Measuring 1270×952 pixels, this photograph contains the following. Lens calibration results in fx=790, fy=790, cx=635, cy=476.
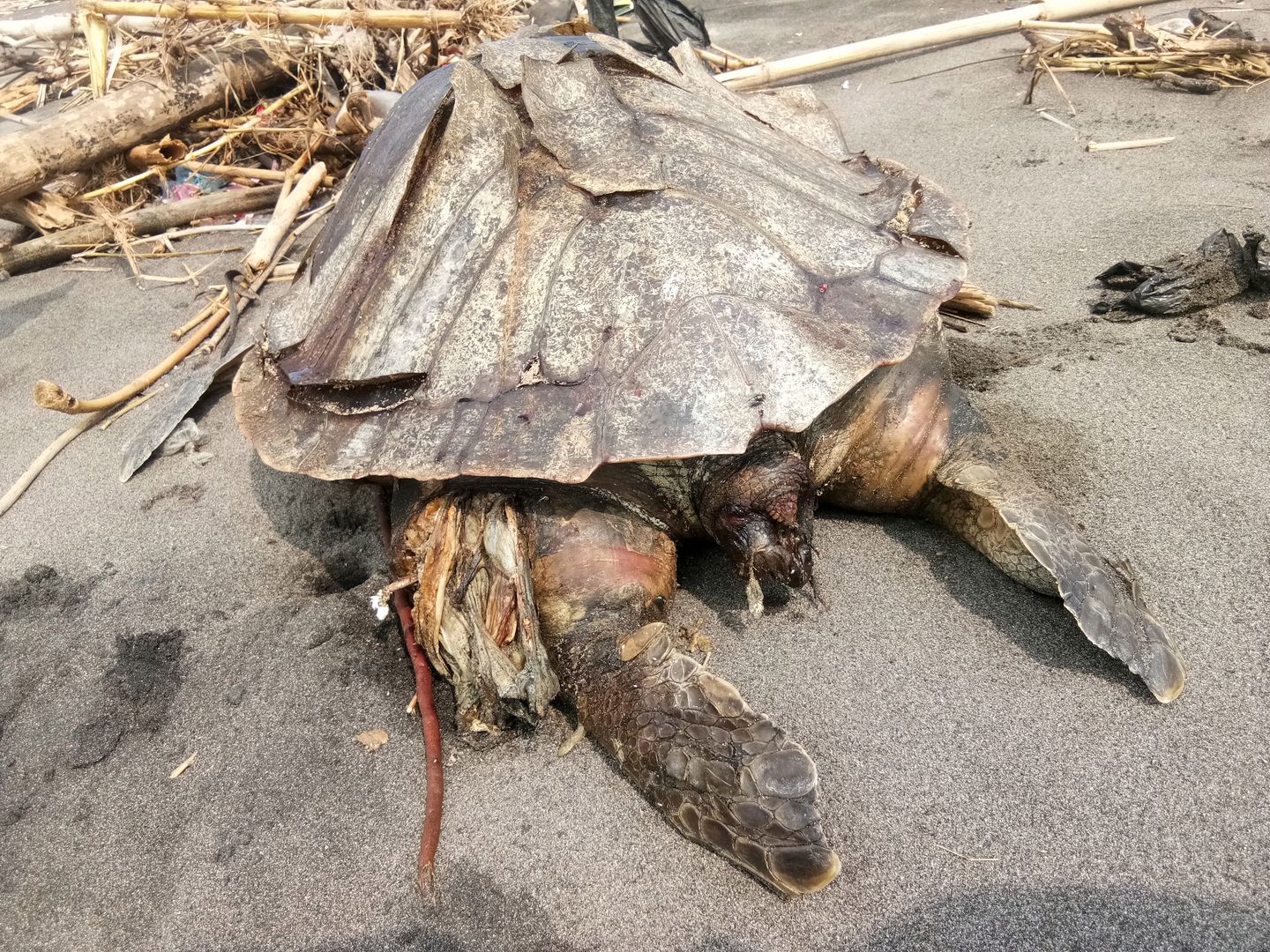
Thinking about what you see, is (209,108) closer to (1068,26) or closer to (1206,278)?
(1068,26)

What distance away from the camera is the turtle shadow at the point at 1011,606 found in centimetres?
154

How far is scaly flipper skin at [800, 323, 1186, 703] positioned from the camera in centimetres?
153

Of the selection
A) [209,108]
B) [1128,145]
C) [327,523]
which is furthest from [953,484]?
[209,108]

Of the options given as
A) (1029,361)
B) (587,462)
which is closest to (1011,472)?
(1029,361)

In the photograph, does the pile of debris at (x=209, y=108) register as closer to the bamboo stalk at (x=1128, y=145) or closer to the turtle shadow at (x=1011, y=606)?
the bamboo stalk at (x=1128, y=145)

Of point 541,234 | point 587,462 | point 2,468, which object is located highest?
point 541,234

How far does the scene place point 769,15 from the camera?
256 inches

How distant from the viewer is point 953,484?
5.78ft

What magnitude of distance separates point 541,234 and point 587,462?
0.57 metres

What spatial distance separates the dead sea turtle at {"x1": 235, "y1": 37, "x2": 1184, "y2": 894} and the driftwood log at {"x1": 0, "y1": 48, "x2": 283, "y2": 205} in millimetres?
3224

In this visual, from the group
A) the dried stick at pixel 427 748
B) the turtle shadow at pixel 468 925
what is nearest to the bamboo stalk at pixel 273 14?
the dried stick at pixel 427 748

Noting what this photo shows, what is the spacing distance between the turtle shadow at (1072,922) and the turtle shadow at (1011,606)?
1.29 ft

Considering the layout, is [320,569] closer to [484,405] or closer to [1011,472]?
[484,405]

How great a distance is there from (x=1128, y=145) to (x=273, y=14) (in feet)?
14.7
